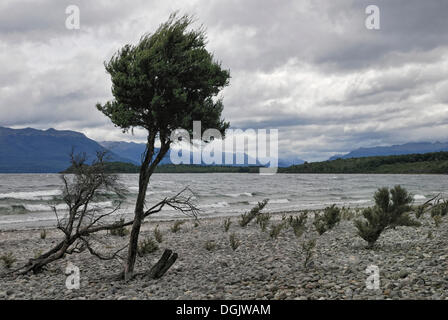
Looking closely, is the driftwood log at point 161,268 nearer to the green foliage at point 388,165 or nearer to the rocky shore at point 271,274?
the rocky shore at point 271,274

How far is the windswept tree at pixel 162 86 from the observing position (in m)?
8.21

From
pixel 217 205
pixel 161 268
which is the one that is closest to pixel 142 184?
pixel 161 268

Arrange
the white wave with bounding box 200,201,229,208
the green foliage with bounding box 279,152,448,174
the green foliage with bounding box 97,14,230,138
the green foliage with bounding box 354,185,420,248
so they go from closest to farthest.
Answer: the green foliage with bounding box 97,14,230,138, the green foliage with bounding box 354,185,420,248, the white wave with bounding box 200,201,229,208, the green foliage with bounding box 279,152,448,174

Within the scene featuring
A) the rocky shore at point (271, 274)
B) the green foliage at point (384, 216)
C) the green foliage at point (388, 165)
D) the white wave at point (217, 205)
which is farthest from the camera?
the green foliage at point (388, 165)

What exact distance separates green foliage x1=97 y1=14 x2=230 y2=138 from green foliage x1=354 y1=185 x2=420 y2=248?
724 cm

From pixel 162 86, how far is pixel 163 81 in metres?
0.18

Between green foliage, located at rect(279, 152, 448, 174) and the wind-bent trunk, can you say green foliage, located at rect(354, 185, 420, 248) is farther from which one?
green foliage, located at rect(279, 152, 448, 174)

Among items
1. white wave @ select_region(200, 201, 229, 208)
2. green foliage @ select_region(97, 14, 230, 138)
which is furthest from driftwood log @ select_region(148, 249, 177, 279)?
white wave @ select_region(200, 201, 229, 208)

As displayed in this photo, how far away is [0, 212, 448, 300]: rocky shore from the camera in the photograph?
22.2 feet

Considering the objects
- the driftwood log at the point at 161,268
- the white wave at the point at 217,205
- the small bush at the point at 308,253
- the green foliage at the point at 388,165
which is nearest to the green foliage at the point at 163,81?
the driftwood log at the point at 161,268

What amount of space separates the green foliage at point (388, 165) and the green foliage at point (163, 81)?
163948mm

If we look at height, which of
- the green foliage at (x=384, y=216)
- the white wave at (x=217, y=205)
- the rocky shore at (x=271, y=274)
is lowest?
the white wave at (x=217, y=205)

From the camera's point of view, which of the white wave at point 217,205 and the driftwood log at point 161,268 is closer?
the driftwood log at point 161,268
